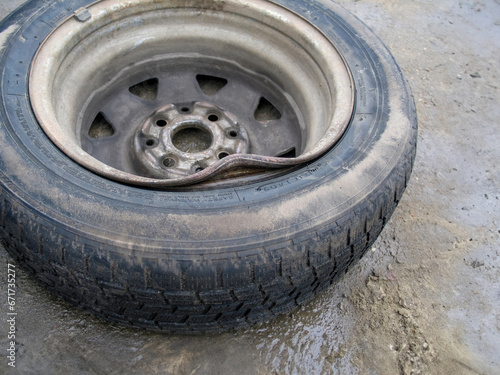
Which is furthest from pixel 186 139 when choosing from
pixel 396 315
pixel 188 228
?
pixel 396 315

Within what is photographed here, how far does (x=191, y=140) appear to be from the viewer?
2564mm

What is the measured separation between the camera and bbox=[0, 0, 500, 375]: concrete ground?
1957 mm

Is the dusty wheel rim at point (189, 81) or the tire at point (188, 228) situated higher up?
the dusty wheel rim at point (189, 81)

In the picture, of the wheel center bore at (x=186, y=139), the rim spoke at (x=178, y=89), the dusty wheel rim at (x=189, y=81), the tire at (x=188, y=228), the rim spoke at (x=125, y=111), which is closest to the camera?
the tire at (x=188, y=228)

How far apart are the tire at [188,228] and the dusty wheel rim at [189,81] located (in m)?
0.30

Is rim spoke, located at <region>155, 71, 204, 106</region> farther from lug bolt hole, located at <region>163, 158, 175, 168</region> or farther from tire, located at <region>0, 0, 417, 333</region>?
tire, located at <region>0, 0, 417, 333</region>

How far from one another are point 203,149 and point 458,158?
1.59 meters

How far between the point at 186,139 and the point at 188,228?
3.74 feet

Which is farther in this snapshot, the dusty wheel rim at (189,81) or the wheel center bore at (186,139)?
the wheel center bore at (186,139)

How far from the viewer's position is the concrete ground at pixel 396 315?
1957 mm

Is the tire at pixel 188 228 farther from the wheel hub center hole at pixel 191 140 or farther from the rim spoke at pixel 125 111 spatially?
the wheel hub center hole at pixel 191 140

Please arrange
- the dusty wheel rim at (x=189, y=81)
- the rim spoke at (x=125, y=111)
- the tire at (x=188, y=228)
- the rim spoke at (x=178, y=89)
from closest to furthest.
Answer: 1. the tire at (x=188, y=228)
2. the dusty wheel rim at (x=189, y=81)
3. the rim spoke at (x=125, y=111)
4. the rim spoke at (x=178, y=89)

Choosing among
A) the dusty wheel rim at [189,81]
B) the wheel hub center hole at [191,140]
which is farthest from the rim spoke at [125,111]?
the wheel hub center hole at [191,140]

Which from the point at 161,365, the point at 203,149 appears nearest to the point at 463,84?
the point at 203,149
